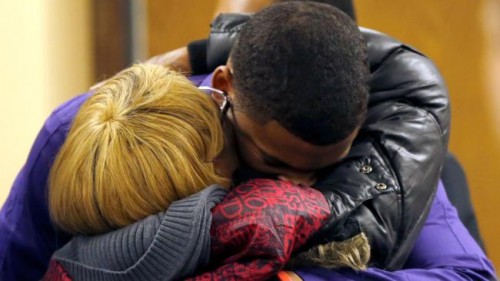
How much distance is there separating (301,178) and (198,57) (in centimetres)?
39

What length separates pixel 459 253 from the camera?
3.10 feet

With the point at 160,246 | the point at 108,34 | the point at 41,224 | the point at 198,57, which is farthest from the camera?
the point at 108,34

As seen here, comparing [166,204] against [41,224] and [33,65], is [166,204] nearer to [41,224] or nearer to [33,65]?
[41,224]

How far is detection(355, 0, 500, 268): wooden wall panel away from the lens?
2.33 m

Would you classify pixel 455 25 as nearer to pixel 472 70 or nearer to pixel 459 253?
pixel 472 70

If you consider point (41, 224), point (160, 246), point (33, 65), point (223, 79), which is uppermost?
point (223, 79)

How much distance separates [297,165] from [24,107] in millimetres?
1308

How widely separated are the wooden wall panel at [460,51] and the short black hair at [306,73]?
157 cm

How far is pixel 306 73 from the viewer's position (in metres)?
0.78

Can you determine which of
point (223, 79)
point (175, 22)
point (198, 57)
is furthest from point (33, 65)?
point (223, 79)

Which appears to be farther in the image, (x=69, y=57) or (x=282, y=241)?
(x=69, y=57)

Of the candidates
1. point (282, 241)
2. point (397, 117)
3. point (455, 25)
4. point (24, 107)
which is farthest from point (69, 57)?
point (282, 241)

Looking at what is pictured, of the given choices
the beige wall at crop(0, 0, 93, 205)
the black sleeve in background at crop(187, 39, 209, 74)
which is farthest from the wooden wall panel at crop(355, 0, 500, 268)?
the black sleeve in background at crop(187, 39, 209, 74)

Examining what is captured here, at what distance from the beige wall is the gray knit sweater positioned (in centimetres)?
123
